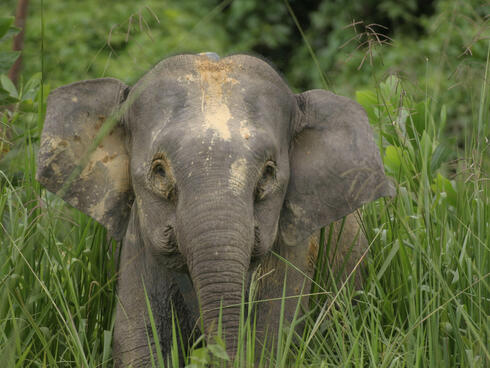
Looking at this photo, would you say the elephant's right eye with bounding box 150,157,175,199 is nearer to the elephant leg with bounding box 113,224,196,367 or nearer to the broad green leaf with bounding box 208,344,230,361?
the elephant leg with bounding box 113,224,196,367

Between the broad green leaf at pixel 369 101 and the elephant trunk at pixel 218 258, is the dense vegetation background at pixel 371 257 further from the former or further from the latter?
the elephant trunk at pixel 218 258

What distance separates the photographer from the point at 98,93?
3928 mm

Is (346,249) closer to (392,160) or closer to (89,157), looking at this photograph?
(392,160)

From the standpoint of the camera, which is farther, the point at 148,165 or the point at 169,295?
the point at 169,295

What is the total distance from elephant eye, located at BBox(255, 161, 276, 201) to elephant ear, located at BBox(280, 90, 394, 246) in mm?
276

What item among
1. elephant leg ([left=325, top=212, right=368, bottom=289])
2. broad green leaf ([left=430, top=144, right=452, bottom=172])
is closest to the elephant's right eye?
elephant leg ([left=325, top=212, right=368, bottom=289])

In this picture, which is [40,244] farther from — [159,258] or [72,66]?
[72,66]

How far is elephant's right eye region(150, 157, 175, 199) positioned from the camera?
11.2ft

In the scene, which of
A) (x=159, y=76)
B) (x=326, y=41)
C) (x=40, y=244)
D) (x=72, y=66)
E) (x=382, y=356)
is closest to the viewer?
(x=382, y=356)

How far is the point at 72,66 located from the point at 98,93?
6251 mm

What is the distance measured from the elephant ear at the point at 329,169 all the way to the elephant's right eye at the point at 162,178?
59 cm

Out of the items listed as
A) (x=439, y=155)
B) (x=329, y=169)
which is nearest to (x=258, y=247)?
(x=329, y=169)

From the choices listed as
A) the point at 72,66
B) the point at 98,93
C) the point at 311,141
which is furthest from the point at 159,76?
the point at 72,66

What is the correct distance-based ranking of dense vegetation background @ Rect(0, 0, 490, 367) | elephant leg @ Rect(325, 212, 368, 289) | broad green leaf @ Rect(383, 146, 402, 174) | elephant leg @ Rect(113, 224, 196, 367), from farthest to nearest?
broad green leaf @ Rect(383, 146, 402, 174)
elephant leg @ Rect(325, 212, 368, 289)
elephant leg @ Rect(113, 224, 196, 367)
dense vegetation background @ Rect(0, 0, 490, 367)
